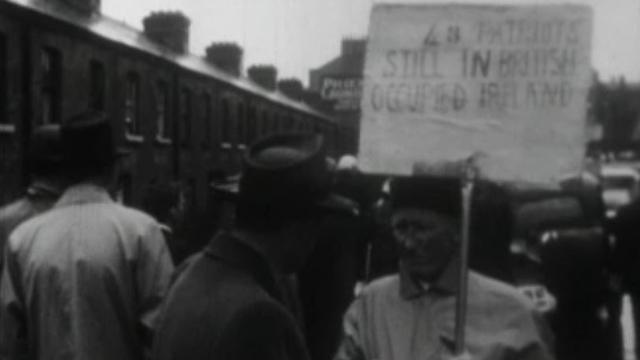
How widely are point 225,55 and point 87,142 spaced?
33.8 meters

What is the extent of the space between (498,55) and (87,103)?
19741 millimetres

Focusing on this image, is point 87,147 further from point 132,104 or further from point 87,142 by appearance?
point 132,104

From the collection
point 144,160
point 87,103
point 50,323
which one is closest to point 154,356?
point 50,323

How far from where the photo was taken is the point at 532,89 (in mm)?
3709

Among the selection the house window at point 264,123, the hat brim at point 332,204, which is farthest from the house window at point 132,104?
the hat brim at point 332,204

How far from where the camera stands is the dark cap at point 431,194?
3.76m

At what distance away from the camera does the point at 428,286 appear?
366 centimetres

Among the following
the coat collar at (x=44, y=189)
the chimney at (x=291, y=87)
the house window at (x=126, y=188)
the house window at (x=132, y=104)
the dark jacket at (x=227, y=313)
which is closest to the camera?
the dark jacket at (x=227, y=313)

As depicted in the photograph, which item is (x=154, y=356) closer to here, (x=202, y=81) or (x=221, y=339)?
(x=221, y=339)

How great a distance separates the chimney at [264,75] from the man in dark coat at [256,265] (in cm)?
4184

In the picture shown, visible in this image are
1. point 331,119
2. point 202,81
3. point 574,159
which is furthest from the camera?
point 331,119

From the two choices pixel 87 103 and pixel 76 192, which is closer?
pixel 76 192

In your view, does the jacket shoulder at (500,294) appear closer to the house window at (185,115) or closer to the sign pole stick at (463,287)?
the sign pole stick at (463,287)

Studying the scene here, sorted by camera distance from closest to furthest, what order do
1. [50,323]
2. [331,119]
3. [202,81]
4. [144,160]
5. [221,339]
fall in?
[221,339] < [50,323] < [144,160] < [202,81] < [331,119]
